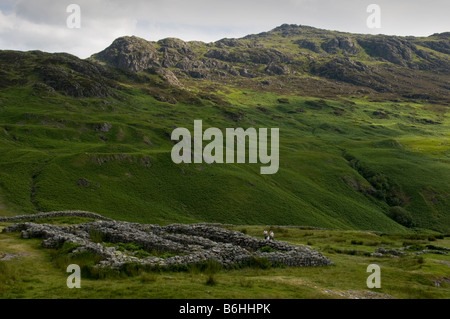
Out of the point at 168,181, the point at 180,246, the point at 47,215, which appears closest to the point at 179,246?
the point at 180,246

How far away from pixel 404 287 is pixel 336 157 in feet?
501

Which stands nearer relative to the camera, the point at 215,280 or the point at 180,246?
the point at 215,280

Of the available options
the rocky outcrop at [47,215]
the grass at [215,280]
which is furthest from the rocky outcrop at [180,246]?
the rocky outcrop at [47,215]

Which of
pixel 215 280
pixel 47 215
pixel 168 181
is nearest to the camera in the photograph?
pixel 215 280

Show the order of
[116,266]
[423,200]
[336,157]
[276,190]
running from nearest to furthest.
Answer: [116,266], [276,190], [423,200], [336,157]

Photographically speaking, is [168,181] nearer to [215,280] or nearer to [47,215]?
[47,215]

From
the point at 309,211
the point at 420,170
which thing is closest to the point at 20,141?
the point at 309,211

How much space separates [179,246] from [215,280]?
11481 mm

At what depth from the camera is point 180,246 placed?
110ft

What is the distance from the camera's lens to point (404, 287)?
85.6 ft

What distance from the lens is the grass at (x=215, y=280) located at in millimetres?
20031

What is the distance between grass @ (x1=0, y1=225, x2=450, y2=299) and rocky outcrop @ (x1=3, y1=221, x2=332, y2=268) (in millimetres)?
1089

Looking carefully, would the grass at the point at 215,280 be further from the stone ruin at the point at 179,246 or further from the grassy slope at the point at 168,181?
the grassy slope at the point at 168,181
